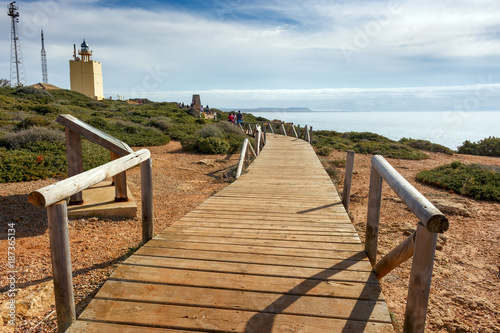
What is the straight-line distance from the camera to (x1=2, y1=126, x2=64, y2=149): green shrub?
10102mm

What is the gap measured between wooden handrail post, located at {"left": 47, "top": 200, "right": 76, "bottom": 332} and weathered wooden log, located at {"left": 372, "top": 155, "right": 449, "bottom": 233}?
7.16ft

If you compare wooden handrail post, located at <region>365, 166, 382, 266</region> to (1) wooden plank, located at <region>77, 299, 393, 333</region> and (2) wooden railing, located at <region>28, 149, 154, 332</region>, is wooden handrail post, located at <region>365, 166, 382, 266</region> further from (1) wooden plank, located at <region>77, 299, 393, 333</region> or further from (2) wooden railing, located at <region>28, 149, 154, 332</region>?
(2) wooden railing, located at <region>28, 149, 154, 332</region>

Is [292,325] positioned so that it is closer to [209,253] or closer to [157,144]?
[209,253]

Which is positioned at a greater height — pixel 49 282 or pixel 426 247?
pixel 426 247

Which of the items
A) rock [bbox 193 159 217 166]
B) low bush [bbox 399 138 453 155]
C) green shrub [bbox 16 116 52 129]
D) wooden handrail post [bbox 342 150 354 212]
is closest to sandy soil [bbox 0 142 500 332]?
wooden handrail post [bbox 342 150 354 212]

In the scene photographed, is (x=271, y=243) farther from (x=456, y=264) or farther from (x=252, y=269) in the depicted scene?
(x=456, y=264)

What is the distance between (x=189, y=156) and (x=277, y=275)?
11.2 m

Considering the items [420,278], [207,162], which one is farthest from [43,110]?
[420,278]

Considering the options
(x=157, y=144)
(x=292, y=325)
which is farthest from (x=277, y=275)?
(x=157, y=144)

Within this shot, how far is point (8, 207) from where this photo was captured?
5.95 meters

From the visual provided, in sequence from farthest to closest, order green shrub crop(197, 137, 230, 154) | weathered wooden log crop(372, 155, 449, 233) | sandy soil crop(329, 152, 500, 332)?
green shrub crop(197, 137, 230, 154) → sandy soil crop(329, 152, 500, 332) → weathered wooden log crop(372, 155, 449, 233)

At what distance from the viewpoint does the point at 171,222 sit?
601cm

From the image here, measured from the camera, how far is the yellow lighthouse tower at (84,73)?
5319 centimetres

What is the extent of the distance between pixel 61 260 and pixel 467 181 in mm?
10900
